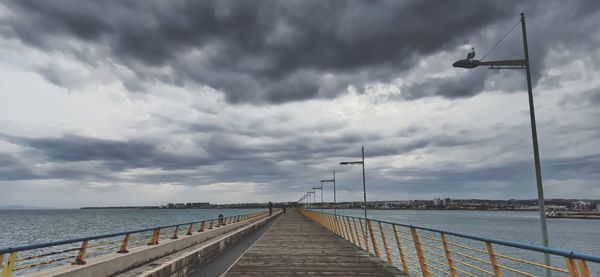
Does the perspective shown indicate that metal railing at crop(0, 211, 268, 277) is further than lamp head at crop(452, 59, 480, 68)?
No

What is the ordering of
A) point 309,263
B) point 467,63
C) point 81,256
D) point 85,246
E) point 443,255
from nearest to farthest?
point 81,256, point 85,246, point 467,63, point 309,263, point 443,255

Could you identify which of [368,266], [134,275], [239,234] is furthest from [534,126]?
[239,234]

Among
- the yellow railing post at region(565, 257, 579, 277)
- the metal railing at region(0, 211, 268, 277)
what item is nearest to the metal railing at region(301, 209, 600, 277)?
the yellow railing post at region(565, 257, 579, 277)

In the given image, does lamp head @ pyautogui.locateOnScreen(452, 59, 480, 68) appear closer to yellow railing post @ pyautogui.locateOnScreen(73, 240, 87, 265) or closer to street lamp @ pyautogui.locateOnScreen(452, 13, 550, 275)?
street lamp @ pyautogui.locateOnScreen(452, 13, 550, 275)

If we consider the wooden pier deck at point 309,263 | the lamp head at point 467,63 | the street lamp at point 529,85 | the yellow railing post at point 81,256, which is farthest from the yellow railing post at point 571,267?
the yellow railing post at point 81,256

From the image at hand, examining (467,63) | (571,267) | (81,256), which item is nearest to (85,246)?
(81,256)

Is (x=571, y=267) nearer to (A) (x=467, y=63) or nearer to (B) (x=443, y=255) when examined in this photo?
(A) (x=467, y=63)

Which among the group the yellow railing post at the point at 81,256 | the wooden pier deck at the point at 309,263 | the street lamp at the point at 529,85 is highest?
the street lamp at the point at 529,85

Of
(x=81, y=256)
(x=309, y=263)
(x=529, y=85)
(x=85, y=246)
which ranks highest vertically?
(x=529, y=85)

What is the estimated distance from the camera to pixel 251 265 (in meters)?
12.3

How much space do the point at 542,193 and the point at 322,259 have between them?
6.93m

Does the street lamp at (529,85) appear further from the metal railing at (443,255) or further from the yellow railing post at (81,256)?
the yellow railing post at (81,256)

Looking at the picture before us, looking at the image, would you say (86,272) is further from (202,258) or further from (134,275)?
(202,258)

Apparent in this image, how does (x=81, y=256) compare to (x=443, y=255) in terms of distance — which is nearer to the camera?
(x=81, y=256)
